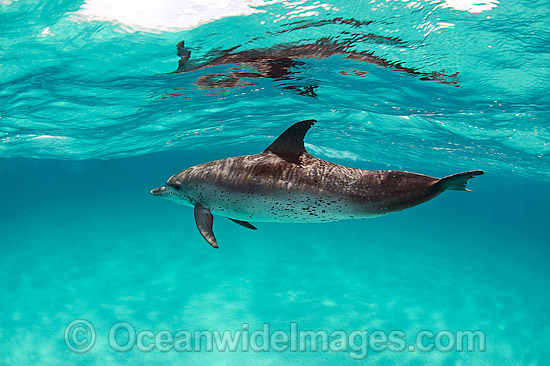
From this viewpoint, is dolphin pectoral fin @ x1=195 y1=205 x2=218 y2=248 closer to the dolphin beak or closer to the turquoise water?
the dolphin beak

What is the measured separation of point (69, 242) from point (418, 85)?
23.7 metres

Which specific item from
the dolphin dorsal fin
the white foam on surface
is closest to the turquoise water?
the white foam on surface

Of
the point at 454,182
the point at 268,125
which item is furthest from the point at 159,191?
the point at 268,125

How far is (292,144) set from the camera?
16.2 ft

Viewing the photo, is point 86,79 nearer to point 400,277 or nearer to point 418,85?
point 418,85

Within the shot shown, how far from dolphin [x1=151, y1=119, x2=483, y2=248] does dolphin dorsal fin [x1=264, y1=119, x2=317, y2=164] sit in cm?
1

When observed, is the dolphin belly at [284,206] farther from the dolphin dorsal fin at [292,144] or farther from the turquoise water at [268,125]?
Result: the turquoise water at [268,125]

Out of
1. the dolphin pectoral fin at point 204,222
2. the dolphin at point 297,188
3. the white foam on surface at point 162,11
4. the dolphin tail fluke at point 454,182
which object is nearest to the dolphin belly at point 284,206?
the dolphin at point 297,188

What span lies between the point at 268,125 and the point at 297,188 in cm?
1775

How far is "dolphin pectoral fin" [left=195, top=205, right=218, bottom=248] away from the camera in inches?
190

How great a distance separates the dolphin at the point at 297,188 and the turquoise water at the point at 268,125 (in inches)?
173

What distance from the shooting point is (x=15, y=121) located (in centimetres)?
1759

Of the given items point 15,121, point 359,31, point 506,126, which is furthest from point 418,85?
point 15,121

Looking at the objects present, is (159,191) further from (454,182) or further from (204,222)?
(454,182)
